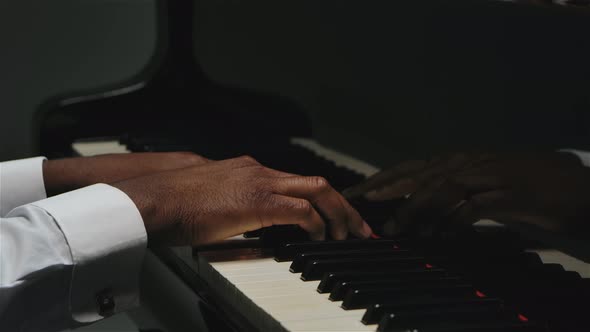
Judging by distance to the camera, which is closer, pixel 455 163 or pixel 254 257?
pixel 254 257

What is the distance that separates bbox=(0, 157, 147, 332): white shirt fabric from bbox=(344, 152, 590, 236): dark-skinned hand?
15.7 inches

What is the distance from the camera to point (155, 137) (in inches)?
82.1

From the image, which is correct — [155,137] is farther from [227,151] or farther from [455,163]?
[455,163]

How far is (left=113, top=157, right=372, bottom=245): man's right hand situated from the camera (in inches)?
47.4

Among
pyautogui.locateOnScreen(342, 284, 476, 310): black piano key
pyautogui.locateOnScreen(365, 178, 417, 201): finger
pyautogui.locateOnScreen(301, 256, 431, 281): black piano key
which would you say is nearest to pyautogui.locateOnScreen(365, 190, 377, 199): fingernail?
pyautogui.locateOnScreen(365, 178, 417, 201): finger

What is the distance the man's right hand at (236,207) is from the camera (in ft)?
3.95

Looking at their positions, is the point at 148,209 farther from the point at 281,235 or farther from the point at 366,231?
the point at 366,231

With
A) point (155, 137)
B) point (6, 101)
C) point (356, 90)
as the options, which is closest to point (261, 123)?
point (155, 137)

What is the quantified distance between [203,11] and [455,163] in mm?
1046

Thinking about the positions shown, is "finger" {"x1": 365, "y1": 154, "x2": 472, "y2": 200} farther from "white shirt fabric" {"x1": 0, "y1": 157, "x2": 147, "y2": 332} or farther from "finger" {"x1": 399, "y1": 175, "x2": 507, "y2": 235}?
"white shirt fabric" {"x1": 0, "y1": 157, "x2": 147, "y2": 332}

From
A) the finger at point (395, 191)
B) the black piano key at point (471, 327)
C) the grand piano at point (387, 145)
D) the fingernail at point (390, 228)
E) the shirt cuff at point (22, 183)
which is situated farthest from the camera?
the shirt cuff at point (22, 183)

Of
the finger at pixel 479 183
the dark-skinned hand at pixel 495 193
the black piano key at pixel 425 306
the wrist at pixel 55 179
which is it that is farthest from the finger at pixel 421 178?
the wrist at pixel 55 179

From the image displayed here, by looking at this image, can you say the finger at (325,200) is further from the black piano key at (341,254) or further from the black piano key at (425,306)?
the black piano key at (425,306)

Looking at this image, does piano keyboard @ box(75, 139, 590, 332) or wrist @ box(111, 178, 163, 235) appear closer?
piano keyboard @ box(75, 139, 590, 332)
